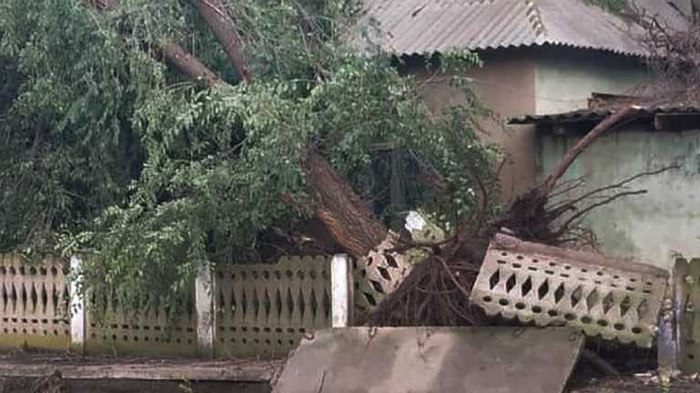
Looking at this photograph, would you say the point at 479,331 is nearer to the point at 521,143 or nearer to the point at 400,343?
the point at 400,343

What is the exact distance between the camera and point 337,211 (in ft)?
30.2

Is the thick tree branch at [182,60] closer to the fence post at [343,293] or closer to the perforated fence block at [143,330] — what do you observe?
the perforated fence block at [143,330]

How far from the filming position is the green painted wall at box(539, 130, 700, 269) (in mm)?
10562

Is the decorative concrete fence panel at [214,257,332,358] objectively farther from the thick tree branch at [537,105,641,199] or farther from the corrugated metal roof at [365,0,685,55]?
the corrugated metal roof at [365,0,685,55]

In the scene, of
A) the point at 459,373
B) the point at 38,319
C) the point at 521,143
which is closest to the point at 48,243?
the point at 38,319

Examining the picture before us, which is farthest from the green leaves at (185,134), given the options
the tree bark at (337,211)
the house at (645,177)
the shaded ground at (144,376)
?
the house at (645,177)

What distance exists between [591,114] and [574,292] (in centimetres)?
358

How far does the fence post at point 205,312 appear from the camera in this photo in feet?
30.3

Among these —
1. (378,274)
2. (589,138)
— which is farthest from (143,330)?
(589,138)

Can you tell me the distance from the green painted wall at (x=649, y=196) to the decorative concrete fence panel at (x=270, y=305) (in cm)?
382

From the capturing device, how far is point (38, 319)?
33.1 ft

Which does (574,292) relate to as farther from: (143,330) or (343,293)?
(143,330)

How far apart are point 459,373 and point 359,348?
36.7 inches

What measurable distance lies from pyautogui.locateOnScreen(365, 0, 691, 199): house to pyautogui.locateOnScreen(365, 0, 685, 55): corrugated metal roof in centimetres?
1
